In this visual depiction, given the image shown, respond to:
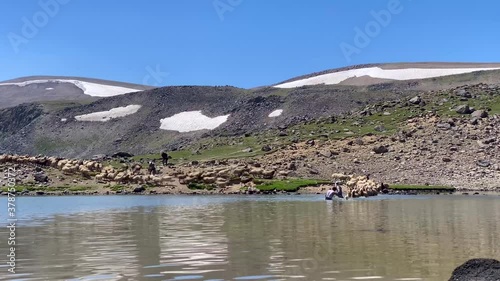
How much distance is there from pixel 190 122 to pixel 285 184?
263 ft

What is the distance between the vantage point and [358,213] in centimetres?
3331

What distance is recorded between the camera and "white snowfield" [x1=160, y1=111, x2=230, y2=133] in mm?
134875

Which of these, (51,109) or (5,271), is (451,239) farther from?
(51,109)

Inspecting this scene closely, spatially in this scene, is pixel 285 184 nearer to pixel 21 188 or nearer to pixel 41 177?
pixel 41 177

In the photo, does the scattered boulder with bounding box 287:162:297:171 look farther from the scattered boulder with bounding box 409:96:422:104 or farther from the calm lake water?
the scattered boulder with bounding box 409:96:422:104

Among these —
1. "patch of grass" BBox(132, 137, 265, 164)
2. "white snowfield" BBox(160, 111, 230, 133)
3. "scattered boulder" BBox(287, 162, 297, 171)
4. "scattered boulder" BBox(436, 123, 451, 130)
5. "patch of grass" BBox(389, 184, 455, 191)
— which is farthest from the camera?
"white snowfield" BBox(160, 111, 230, 133)

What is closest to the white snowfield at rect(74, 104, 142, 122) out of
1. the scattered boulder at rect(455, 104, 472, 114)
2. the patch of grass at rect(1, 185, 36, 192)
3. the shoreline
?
the patch of grass at rect(1, 185, 36, 192)

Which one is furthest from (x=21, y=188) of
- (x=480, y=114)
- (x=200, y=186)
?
(x=480, y=114)

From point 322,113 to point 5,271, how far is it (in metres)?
113

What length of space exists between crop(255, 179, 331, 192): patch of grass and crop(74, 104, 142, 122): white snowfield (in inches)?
3580

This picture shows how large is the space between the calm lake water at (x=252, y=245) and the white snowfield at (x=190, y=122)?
101 meters

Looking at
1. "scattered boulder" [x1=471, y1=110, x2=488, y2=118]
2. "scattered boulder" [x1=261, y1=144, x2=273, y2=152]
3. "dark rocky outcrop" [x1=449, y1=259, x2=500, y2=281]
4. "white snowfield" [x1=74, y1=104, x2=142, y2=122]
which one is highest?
"white snowfield" [x1=74, y1=104, x2=142, y2=122]

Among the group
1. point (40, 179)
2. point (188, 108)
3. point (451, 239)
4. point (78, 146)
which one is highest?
point (188, 108)

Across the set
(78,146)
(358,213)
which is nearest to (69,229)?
(358,213)
